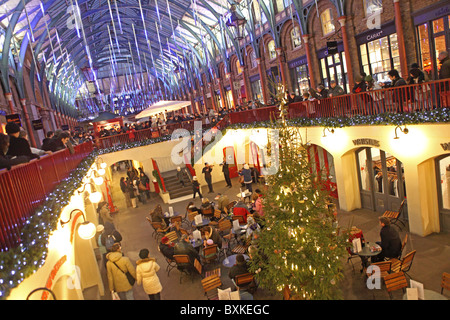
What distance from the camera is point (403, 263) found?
7551 mm

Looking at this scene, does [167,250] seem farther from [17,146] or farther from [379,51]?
[379,51]

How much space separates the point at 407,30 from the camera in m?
13.7

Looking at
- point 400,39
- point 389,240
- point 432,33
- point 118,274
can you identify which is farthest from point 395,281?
point 400,39

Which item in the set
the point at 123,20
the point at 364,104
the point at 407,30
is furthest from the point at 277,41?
the point at 123,20

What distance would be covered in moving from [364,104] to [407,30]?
5011mm

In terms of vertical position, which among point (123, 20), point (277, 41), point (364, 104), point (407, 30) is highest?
point (123, 20)

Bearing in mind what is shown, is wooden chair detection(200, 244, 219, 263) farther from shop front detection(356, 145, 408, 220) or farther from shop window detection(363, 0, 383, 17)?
shop window detection(363, 0, 383, 17)

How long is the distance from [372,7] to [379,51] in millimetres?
2016

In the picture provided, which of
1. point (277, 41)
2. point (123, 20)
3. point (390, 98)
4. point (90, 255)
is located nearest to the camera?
point (90, 255)

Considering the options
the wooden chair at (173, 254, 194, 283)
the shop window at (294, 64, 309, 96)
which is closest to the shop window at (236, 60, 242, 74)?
the shop window at (294, 64, 309, 96)

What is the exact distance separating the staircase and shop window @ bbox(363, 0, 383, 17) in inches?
550
